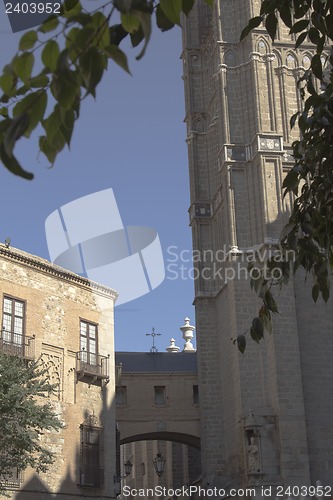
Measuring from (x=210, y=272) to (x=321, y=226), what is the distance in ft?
94.8

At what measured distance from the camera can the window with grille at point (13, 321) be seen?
26844mm

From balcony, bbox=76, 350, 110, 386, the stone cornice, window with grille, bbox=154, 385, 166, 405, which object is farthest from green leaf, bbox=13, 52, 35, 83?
window with grille, bbox=154, 385, 166, 405

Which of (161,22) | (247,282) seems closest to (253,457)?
(247,282)

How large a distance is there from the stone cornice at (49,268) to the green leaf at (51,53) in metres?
24.7

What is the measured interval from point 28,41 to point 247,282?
29.1 metres

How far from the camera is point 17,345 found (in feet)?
88.3

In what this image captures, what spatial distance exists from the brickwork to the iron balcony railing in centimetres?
19

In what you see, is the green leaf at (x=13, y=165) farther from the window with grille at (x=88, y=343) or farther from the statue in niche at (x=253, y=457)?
the window with grille at (x=88, y=343)

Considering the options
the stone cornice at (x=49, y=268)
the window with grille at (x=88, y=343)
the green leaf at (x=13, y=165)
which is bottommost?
the green leaf at (x=13, y=165)

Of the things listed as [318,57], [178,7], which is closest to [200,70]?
[318,57]

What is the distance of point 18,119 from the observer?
324 centimetres

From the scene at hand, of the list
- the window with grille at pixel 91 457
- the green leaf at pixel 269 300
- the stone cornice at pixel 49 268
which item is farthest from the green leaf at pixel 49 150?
the window with grille at pixel 91 457

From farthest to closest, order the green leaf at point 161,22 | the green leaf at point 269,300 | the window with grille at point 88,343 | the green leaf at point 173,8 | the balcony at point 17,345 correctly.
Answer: the window with grille at point 88,343, the balcony at point 17,345, the green leaf at point 269,300, the green leaf at point 161,22, the green leaf at point 173,8

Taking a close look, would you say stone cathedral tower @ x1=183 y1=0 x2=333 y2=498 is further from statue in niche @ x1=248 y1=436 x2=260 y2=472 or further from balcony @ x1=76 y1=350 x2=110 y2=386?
balcony @ x1=76 y1=350 x2=110 y2=386
